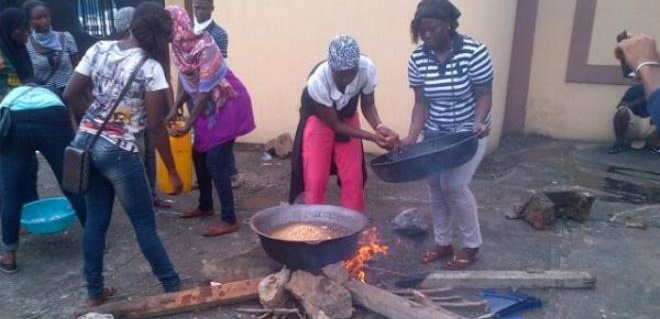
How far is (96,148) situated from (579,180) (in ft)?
17.0

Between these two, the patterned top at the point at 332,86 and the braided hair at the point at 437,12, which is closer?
the braided hair at the point at 437,12

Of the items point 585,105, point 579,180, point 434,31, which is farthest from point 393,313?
point 585,105

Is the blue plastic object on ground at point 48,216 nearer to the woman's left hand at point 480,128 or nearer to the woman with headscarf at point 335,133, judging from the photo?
the woman with headscarf at point 335,133

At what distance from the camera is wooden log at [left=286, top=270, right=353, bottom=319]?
3479 millimetres

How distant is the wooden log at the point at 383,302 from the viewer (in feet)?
11.1

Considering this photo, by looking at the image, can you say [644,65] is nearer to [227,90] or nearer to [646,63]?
[646,63]

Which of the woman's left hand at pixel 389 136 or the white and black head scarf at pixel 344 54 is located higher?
the white and black head scarf at pixel 344 54

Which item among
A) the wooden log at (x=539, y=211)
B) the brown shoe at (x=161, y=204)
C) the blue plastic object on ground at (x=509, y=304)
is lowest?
the brown shoe at (x=161, y=204)

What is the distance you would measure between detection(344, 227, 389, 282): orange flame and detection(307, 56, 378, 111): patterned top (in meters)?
1.07

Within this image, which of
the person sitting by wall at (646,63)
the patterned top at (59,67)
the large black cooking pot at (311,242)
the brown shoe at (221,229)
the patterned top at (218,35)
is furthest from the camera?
the patterned top at (218,35)

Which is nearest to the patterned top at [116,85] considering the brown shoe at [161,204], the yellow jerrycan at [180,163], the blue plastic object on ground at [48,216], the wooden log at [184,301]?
the wooden log at [184,301]

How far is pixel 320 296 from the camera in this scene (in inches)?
138

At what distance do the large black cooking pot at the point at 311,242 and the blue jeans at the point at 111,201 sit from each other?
68 centimetres

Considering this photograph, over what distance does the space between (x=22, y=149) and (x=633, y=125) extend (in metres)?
6.87
